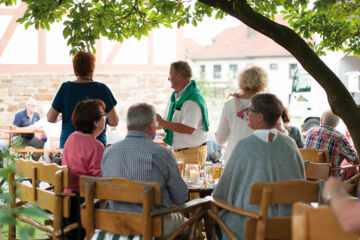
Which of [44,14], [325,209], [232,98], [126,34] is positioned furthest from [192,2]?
[325,209]

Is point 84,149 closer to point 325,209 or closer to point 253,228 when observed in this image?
point 253,228

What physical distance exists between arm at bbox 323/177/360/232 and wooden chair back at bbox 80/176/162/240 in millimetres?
1140

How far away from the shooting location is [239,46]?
166ft

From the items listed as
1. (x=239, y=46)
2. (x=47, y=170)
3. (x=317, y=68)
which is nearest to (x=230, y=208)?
(x=317, y=68)

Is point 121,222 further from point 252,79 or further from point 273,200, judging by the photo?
point 252,79

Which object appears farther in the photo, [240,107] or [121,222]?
[240,107]

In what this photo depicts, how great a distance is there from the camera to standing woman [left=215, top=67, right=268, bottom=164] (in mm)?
3613

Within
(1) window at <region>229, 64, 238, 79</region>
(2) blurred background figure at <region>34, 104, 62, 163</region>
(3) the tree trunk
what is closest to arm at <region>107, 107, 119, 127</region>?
(3) the tree trunk

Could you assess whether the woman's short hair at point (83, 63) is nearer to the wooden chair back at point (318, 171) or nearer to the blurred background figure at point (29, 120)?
the wooden chair back at point (318, 171)

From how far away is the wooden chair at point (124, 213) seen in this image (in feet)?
7.93

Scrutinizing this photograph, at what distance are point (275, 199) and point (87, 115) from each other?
1437 mm

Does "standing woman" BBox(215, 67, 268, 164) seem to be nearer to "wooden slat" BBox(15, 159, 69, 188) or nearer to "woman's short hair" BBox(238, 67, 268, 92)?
"woman's short hair" BBox(238, 67, 268, 92)

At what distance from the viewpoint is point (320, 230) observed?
4.68 ft

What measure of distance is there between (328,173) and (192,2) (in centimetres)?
177
